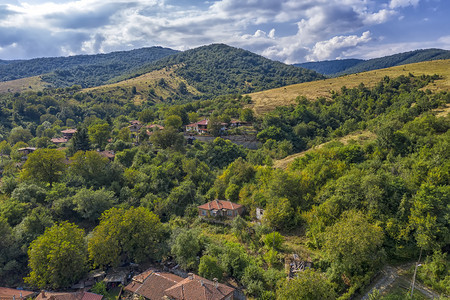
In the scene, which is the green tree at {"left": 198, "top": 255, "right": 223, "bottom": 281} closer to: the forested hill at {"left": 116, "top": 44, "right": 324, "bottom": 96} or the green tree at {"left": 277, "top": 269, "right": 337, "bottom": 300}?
the green tree at {"left": 277, "top": 269, "right": 337, "bottom": 300}

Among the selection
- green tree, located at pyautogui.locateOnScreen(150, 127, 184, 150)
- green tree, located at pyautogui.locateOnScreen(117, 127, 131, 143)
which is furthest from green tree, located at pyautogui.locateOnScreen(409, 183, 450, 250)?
green tree, located at pyautogui.locateOnScreen(117, 127, 131, 143)

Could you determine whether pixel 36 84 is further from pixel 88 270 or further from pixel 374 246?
pixel 374 246

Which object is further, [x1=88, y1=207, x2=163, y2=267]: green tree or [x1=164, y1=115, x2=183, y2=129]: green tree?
[x1=164, y1=115, x2=183, y2=129]: green tree

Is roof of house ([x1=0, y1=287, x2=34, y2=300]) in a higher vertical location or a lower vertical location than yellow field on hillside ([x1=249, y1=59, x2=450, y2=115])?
lower

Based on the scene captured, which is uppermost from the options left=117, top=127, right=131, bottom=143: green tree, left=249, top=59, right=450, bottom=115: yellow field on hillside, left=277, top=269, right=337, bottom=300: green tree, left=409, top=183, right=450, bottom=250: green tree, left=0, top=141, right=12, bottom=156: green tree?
left=249, top=59, right=450, bottom=115: yellow field on hillside

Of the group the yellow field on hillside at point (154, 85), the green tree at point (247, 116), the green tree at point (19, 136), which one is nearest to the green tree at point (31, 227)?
the green tree at point (247, 116)

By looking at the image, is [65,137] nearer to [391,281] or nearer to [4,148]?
[4,148]

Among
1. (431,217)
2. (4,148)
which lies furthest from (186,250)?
(4,148)
